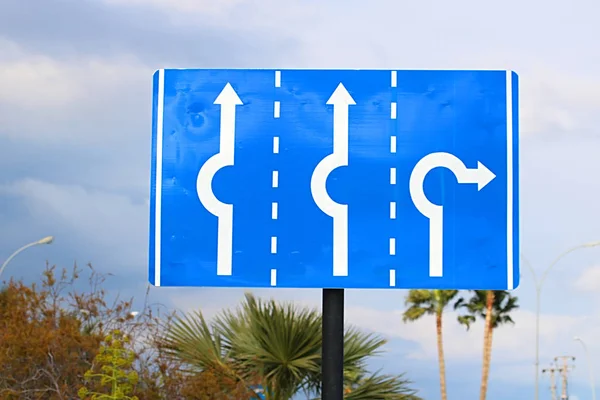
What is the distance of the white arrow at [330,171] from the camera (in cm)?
413

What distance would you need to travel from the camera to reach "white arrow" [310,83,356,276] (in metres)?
4.13

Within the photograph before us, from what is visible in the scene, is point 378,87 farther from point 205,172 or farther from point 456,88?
point 205,172

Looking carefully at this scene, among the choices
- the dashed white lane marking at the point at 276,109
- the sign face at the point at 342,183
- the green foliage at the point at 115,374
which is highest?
the dashed white lane marking at the point at 276,109

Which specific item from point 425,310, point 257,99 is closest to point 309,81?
point 257,99

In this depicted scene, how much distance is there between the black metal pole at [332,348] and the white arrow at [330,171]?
0.18 metres

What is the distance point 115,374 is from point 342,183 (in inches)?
377

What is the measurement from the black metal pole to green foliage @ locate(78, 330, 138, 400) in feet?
25.4

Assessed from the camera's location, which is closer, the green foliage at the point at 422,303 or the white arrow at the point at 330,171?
the white arrow at the point at 330,171

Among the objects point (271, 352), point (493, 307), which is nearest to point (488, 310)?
point (493, 307)

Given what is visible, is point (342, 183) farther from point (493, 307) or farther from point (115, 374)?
point (493, 307)

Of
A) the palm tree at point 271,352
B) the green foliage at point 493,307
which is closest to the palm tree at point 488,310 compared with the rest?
the green foliage at point 493,307

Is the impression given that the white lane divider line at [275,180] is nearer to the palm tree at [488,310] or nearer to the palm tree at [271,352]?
the palm tree at [271,352]

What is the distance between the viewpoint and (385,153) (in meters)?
4.19

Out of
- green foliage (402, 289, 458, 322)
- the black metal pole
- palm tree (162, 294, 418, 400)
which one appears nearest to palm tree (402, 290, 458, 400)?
green foliage (402, 289, 458, 322)
